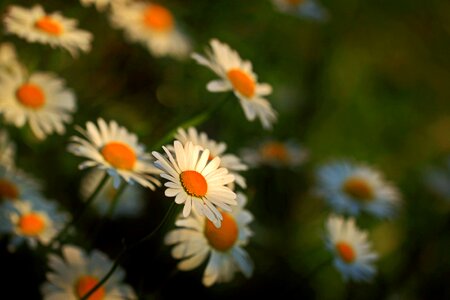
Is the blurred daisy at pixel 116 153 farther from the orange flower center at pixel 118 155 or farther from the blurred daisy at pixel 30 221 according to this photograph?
the blurred daisy at pixel 30 221

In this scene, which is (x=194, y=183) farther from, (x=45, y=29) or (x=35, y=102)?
(x=45, y=29)

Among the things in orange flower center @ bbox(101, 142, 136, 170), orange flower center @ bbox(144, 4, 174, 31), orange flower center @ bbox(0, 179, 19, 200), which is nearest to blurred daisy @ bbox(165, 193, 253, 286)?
orange flower center @ bbox(101, 142, 136, 170)

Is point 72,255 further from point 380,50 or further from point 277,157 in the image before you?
point 380,50

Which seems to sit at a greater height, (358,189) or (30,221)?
(358,189)

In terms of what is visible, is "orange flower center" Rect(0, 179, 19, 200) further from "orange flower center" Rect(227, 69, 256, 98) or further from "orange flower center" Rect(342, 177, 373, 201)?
"orange flower center" Rect(342, 177, 373, 201)

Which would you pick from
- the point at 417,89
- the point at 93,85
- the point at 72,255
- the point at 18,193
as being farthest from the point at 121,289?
the point at 417,89

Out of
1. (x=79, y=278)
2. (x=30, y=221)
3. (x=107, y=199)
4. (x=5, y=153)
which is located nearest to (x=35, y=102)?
(x=5, y=153)

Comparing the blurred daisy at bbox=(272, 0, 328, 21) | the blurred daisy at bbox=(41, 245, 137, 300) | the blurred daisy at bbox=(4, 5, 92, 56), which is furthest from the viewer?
the blurred daisy at bbox=(272, 0, 328, 21)
